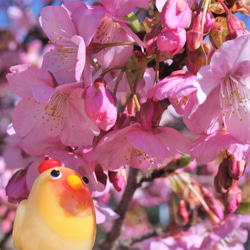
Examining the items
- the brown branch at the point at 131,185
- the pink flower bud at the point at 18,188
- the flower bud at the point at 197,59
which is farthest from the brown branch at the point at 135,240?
the flower bud at the point at 197,59

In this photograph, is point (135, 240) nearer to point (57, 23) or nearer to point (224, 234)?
point (224, 234)

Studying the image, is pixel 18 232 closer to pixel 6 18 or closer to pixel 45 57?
pixel 45 57

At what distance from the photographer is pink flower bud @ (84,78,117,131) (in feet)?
1.98

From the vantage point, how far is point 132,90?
0.72 meters

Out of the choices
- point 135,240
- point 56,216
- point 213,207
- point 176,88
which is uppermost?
point 176,88

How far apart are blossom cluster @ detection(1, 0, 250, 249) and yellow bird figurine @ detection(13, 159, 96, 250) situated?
0.11 meters

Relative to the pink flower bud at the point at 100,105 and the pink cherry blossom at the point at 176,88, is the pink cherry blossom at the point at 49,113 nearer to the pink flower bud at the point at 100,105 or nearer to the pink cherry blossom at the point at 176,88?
the pink flower bud at the point at 100,105

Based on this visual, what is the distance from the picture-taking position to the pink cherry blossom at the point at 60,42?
A: 0.67m

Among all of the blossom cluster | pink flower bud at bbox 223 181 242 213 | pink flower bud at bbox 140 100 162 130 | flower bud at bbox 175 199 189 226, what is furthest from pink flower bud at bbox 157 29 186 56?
flower bud at bbox 175 199 189 226

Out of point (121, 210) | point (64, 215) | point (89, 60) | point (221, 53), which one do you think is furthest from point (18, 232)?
point (121, 210)

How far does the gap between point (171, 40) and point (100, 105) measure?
0.16 meters

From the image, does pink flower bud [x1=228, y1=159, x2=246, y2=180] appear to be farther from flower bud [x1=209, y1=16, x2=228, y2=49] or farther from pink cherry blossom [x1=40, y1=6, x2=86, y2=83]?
pink cherry blossom [x1=40, y1=6, x2=86, y2=83]

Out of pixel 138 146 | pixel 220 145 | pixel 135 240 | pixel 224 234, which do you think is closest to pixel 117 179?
pixel 138 146

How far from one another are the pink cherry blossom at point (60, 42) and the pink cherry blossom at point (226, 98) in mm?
230
